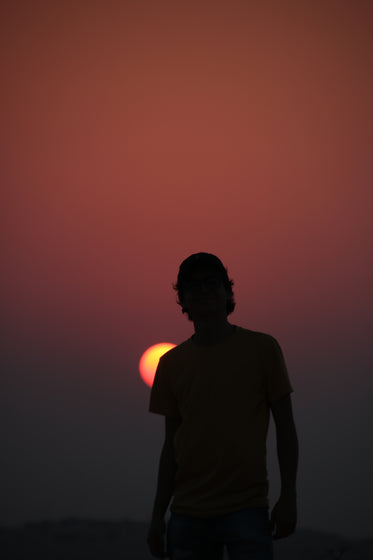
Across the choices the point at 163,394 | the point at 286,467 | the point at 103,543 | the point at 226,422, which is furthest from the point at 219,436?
the point at 103,543

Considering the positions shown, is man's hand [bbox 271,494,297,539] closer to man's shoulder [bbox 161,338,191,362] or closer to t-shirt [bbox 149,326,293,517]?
t-shirt [bbox 149,326,293,517]

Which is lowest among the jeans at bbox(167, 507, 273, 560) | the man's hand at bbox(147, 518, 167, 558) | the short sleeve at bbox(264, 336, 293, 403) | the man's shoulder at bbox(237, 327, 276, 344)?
the man's hand at bbox(147, 518, 167, 558)

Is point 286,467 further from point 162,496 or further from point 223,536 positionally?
point 162,496

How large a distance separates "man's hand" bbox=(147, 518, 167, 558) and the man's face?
37.7 inches

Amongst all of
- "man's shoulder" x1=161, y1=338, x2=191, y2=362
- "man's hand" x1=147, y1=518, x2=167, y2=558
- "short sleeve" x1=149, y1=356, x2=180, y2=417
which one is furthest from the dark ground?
"man's shoulder" x1=161, y1=338, x2=191, y2=362

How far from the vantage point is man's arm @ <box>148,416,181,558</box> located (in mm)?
2377

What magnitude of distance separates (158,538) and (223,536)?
17.3 inches

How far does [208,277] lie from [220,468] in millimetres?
843

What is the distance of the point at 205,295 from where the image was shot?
7.84 ft

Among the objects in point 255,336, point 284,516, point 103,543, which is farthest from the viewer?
→ point 103,543

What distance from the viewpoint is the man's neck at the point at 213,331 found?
7.78 ft

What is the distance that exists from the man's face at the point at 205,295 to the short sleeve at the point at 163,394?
0.30 metres

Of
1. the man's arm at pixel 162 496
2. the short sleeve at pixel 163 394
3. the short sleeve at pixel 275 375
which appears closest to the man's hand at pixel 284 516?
the short sleeve at pixel 275 375

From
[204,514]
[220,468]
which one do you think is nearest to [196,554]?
[204,514]
